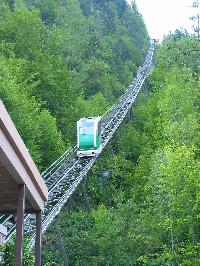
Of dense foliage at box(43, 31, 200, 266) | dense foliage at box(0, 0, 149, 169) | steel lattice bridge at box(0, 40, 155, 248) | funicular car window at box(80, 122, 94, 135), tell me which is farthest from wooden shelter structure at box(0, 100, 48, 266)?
funicular car window at box(80, 122, 94, 135)

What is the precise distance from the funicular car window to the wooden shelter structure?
26274 millimetres

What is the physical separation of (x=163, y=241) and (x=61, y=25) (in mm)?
57068

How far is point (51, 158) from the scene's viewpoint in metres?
36.7

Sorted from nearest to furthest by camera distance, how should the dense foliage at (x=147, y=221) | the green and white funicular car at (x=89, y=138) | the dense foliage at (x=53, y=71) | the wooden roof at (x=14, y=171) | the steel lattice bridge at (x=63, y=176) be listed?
1. the wooden roof at (x=14, y=171)
2. the steel lattice bridge at (x=63, y=176)
3. the dense foliage at (x=147, y=221)
4. the green and white funicular car at (x=89, y=138)
5. the dense foliage at (x=53, y=71)

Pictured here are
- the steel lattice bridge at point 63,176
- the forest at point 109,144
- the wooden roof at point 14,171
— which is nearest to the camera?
the wooden roof at point 14,171

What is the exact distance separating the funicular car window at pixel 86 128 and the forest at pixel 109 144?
203 centimetres

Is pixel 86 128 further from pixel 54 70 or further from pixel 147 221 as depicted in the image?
pixel 54 70

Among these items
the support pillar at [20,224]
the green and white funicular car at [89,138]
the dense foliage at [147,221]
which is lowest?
the dense foliage at [147,221]

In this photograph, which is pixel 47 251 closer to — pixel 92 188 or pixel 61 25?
pixel 92 188

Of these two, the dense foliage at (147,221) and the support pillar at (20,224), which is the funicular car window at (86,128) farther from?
the support pillar at (20,224)

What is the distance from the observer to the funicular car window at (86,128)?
35.5 m

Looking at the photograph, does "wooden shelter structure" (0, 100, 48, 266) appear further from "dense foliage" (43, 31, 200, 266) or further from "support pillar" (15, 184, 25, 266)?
"dense foliage" (43, 31, 200, 266)

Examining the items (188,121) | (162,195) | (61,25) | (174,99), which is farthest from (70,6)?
(162,195)

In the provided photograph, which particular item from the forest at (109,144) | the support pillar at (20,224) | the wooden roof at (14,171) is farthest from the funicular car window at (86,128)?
the support pillar at (20,224)
